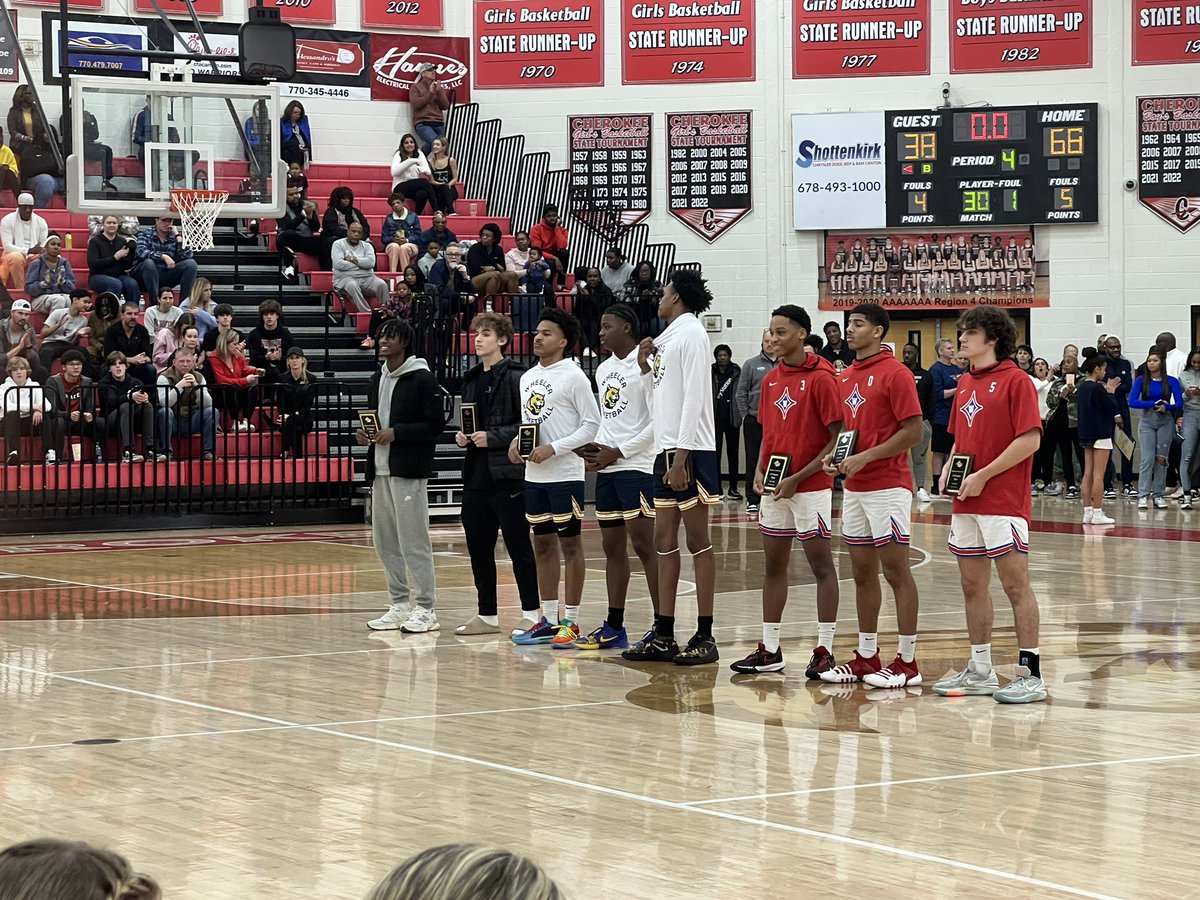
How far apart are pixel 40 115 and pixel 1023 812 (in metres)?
21.8

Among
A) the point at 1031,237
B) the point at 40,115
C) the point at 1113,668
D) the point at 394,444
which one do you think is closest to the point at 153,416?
the point at 40,115

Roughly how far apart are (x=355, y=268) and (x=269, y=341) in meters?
3.08

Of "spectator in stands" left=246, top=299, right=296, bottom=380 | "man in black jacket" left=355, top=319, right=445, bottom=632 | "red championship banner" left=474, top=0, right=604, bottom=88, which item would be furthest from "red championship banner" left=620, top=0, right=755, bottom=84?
"man in black jacket" left=355, top=319, right=445, bottom=632

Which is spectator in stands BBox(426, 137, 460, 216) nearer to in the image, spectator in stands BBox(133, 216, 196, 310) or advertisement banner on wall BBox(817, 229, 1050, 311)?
spectator in stands BBox(133, 216, 196, 310)

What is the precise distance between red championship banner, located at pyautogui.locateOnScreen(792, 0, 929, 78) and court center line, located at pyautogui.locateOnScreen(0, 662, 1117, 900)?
2140 cm

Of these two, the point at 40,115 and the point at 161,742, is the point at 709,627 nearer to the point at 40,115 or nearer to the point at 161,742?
the point at 161,742

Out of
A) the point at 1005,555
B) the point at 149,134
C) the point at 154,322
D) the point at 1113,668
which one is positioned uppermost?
the point at 149,134

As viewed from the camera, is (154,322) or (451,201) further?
(451,201)

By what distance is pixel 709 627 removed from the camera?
9.78 metres

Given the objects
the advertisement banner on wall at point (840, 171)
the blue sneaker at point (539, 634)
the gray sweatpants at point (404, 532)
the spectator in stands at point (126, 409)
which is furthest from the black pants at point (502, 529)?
the advertisement banner on wall at point (840, 171)

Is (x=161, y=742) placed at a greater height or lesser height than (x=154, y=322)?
lesser

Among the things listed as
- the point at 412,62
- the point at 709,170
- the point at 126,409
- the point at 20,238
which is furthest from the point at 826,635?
the point at 412,62

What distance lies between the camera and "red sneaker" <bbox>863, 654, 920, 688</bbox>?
29.0ft

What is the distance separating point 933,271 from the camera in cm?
2800
